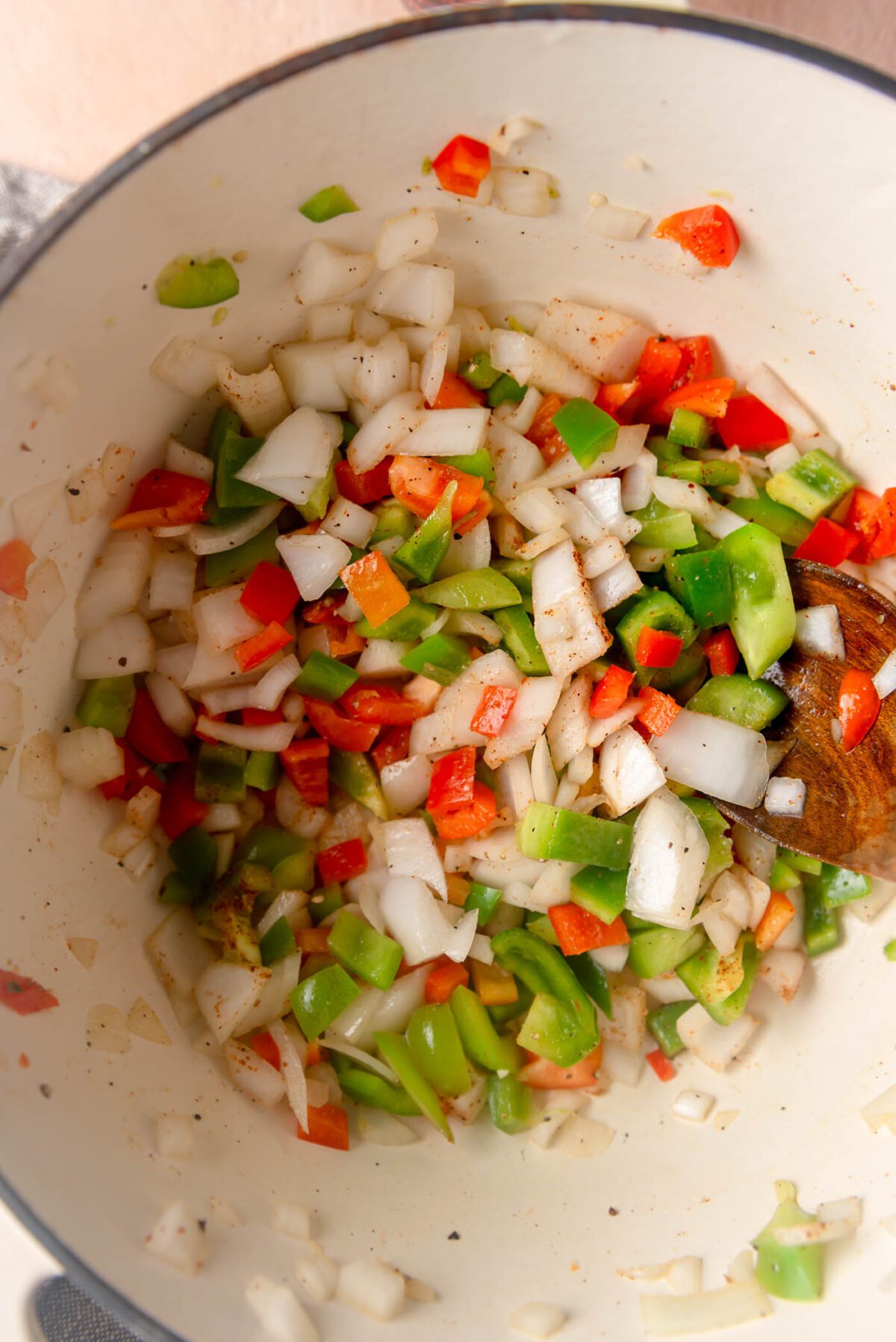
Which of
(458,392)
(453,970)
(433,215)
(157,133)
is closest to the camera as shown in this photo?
(157,133)

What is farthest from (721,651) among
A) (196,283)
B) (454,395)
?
(196,283)

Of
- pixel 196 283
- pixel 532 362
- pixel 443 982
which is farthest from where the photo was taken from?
pixel 443 982

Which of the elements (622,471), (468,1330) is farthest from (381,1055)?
(622,471)

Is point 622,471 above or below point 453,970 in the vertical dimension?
above

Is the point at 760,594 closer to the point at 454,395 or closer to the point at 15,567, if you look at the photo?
the point at 454,395

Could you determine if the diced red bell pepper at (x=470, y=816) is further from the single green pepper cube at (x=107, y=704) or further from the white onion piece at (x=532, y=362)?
the white onion piece at (x=532, y=362)

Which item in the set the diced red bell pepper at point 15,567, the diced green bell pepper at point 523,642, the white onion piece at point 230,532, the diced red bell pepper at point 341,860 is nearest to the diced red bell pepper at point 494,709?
the diced green bell pepper at point 523,642

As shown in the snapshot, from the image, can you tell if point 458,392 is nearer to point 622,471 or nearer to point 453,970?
point 622,471
